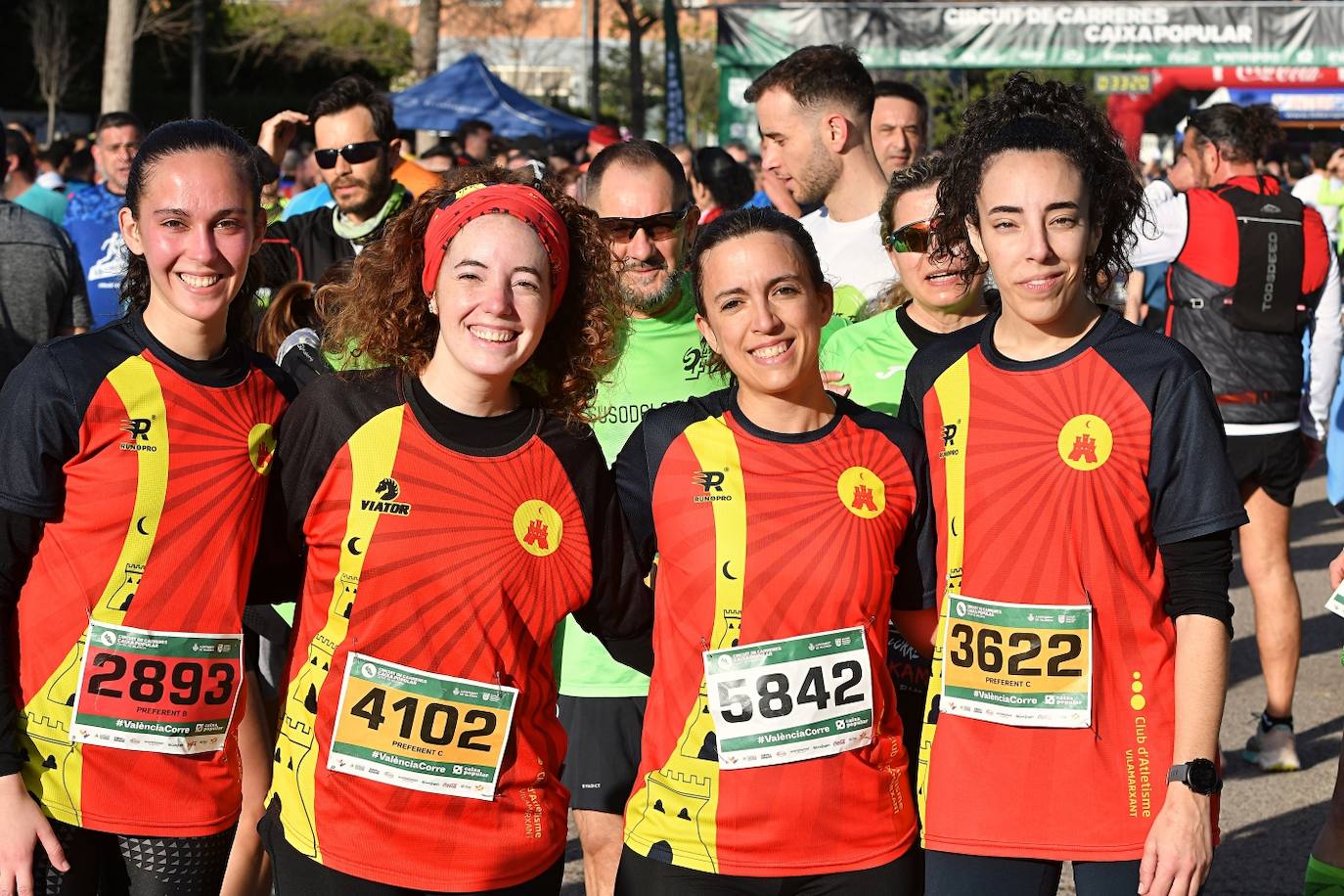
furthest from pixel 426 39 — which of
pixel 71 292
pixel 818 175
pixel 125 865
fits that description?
pixel 125 865

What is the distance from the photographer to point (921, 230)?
3908 mm

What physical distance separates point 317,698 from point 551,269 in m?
0.89

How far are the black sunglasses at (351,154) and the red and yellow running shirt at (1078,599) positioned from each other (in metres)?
3.68

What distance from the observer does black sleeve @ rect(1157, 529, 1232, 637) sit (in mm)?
2842

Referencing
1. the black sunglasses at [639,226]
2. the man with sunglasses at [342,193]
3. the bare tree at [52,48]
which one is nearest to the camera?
the black sunglasses at [639,226]

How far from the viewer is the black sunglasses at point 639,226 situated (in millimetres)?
4117

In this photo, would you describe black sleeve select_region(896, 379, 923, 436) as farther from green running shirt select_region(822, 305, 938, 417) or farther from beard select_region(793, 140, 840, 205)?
beard select_region(793, 140, 840, 205)

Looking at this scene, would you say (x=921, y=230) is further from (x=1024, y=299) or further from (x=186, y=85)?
(x=186, y=85)

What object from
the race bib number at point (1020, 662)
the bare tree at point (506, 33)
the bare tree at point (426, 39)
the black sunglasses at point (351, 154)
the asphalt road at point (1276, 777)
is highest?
the bare tree at point (506, 33)

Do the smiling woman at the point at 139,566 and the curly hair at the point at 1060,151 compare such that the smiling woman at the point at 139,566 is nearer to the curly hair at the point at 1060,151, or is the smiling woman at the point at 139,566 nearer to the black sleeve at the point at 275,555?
the black sleeve at the point at 275,555

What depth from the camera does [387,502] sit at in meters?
2.81

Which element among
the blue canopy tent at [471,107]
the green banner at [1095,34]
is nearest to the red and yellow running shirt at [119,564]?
the green banner at [1095,34]

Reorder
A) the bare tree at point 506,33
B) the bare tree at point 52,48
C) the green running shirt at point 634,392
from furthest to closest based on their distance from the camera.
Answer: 1. the bare tree at point 506,33
2. the bare tree at point 52,48
3. the green running shirt at point 634,392

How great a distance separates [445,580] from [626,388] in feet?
4.53
